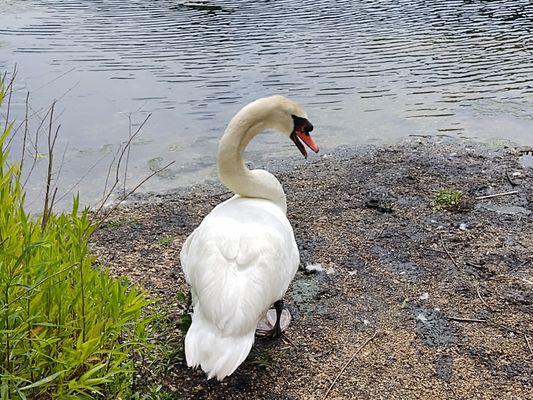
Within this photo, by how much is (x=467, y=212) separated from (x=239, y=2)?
10019 millimetres

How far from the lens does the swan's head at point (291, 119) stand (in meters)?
4.13

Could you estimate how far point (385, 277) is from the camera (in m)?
4.43

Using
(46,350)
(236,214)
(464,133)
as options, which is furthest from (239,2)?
(46,350)

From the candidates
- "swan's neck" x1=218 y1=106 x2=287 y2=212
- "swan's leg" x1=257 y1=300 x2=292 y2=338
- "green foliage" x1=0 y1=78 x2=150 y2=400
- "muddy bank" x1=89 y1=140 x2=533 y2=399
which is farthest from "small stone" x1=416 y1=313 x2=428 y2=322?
"green foliage" x1=0 y1=78 x2=150 y2=400

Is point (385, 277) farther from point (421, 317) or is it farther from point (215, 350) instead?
point (215, 350)

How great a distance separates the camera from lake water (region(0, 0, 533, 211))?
7262 mm

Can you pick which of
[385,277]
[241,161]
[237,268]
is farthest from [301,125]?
[237,268]

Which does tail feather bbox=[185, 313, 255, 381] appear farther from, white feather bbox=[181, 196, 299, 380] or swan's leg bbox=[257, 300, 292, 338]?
swan's leg bbox=[257, 300, 292, 338]

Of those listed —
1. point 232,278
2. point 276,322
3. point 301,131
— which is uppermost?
point 301,131

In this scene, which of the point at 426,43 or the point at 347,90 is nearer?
the point at 347,90

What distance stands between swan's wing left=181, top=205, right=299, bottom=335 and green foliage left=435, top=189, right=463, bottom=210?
2160 mm

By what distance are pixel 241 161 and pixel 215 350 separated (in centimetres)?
148

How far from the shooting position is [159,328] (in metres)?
3.74

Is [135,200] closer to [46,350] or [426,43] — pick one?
[46,350]
